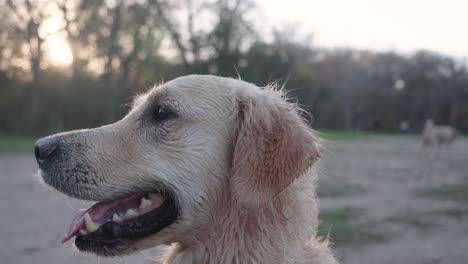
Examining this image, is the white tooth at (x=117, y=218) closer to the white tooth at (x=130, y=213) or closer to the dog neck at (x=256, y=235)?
the white tooth at (x=130, y=213)

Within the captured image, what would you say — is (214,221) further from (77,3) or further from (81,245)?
(77,3)

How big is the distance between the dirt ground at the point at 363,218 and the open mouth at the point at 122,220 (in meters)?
0.30

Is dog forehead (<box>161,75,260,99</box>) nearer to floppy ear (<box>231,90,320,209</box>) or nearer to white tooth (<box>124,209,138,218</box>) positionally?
floppy ear (<box>231,90,320,209</box>)

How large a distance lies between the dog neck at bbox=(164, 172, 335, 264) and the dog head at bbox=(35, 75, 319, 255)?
10 centimetres

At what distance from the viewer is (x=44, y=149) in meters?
2.63

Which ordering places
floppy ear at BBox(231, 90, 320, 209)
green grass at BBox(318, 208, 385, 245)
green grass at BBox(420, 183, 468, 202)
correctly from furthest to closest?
1. green grass at BBox(420, 183, 468, 202)
2. green grass at BBox(318, 208, 385, 245)
3. floppy ear at BBox(231, 90, 320, 209)

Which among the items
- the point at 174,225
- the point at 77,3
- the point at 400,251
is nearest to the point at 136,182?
the point at 174,225

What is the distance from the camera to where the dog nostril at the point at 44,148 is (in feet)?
8.64

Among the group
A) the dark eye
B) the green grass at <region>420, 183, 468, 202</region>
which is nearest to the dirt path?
the green grass at <region>420, 183, 468, 202</region>

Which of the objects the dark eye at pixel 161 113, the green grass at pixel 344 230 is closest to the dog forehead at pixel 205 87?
the dark eye at pixel 161 113

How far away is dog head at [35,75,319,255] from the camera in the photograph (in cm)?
253

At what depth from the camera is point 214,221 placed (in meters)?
2.68

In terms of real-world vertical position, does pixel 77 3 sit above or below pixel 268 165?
above

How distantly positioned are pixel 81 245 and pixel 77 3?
2817cm
